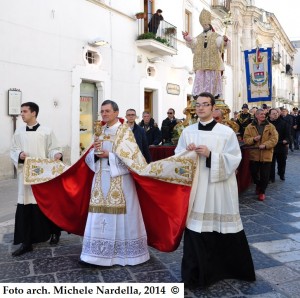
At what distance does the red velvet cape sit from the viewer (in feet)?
12.6

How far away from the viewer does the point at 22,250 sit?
14.5ft

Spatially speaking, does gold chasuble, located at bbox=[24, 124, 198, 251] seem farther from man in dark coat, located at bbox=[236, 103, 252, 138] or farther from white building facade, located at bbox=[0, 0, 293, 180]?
man in dark coat, located at bbox=[236, 103, 252, 138]

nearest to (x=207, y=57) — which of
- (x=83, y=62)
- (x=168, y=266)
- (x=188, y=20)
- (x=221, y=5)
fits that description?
(x=83, y=62)

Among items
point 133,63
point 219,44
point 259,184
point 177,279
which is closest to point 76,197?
point 177,279

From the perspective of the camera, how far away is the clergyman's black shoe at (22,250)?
4383 millimetres

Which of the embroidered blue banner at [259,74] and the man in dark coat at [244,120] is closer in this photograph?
the man in dark coat at [244,120]

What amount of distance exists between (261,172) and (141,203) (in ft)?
13.2

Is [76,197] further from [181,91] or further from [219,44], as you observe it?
[181,91]

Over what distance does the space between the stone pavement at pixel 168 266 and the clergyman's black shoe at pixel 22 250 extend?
56 mm

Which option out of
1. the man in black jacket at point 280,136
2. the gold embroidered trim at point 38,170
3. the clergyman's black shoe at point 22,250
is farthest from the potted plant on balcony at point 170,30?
the clergyman's black shoe at point 22,250

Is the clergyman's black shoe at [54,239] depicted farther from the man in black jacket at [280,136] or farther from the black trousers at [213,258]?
the man in black jacket at [280,136]

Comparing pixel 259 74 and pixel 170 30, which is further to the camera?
pixel 170 30

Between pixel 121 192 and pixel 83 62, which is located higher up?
pixel 83 62

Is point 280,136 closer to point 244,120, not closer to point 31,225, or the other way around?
point 244,120
